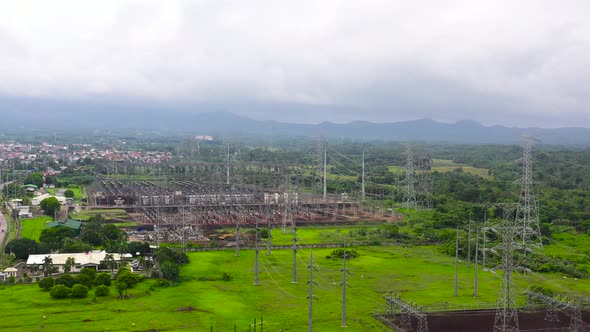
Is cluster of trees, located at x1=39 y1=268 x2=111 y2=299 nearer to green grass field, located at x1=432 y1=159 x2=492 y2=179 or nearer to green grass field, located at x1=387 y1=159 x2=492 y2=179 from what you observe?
green grass field, located at x1=387 y1=159 x2=492 y2=179

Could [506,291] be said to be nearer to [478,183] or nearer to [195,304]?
[195,304]

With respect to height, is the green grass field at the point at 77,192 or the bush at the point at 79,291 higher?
the green grass field at the point at 77,192

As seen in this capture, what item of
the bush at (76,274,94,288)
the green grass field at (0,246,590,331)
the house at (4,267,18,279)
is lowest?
the green grass field at (0,246,590,331)

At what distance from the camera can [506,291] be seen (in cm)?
2295

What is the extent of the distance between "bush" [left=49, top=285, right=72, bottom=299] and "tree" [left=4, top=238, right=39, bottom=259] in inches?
386

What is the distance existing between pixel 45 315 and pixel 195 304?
22.3ft

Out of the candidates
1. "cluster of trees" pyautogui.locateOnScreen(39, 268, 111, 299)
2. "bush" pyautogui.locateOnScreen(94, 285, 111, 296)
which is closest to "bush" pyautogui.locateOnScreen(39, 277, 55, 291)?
"cluster of trees" pyautogui.locateOnScreen(39, 268, 111, 299)

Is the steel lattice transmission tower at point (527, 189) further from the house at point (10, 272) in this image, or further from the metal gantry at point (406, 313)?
the house at point (10, 272)

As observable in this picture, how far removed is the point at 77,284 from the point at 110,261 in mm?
4947

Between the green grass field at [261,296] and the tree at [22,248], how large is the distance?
21.9 feet

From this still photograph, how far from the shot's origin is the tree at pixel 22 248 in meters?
35.3

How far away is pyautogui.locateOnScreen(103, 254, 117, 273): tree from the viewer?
32.3m

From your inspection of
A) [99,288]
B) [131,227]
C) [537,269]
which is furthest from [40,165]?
[537,269]

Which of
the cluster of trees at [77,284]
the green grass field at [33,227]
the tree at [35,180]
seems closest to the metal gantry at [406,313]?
the cluster of trees at [77,284]
